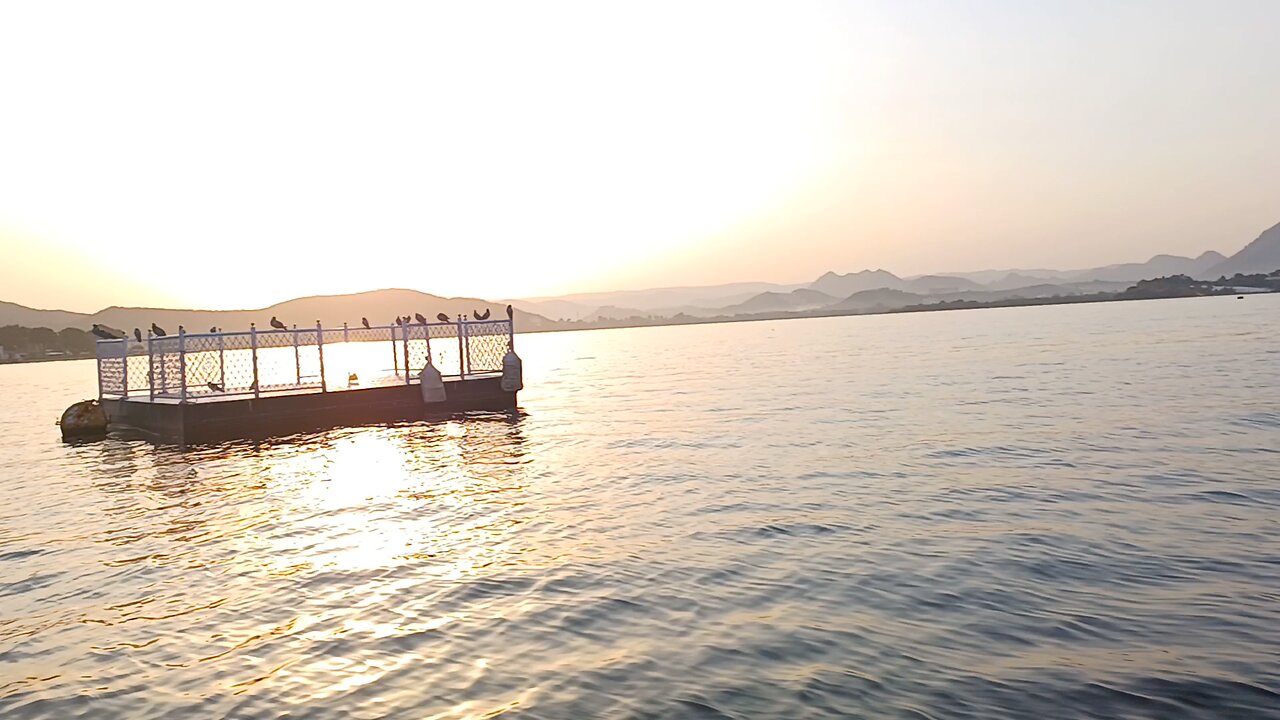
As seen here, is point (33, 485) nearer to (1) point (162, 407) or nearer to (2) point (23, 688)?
(1) point (162, 407)

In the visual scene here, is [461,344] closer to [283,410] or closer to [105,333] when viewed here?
[283,410]

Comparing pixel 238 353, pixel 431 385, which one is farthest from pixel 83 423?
pixel 431 385

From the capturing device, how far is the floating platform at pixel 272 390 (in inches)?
1264

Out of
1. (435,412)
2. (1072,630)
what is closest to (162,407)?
(435,412)

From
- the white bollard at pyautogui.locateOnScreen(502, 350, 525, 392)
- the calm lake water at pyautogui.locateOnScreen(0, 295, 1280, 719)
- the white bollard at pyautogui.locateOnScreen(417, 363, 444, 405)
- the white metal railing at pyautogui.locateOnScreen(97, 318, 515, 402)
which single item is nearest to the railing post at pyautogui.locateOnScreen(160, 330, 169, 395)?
the white metal railing at pyautogui.locateOnScreen(97, 318, 515, 402)

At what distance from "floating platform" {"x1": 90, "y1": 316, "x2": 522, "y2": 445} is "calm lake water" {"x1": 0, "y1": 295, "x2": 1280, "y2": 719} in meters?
4.63

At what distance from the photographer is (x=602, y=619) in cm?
1062

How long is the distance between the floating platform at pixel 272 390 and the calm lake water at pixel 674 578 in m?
4.63

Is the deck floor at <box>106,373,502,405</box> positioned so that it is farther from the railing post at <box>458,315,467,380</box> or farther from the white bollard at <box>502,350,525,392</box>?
the white bollard at <box>502,350,525,392</box>

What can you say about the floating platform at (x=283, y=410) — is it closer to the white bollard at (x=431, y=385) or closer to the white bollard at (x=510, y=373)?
the white bollard at (x=431, y=385)

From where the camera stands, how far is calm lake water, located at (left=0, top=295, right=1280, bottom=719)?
8359mm

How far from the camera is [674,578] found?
1228 cm

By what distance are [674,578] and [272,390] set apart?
3054 centimetres

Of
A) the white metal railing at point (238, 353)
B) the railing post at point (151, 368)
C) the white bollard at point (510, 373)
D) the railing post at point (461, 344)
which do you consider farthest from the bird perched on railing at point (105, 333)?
the white bollard at point (510, 373)
